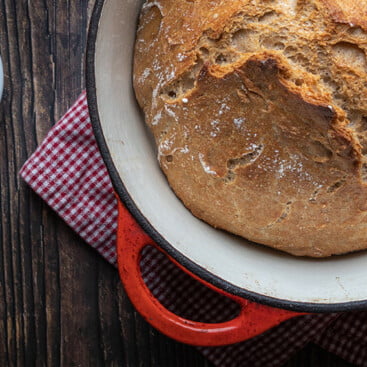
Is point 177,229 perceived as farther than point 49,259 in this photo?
No

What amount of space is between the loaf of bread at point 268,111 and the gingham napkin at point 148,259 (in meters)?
0.30

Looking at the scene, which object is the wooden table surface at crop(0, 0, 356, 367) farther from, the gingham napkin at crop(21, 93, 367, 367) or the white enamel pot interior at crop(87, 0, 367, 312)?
the white enamel pot interior at crop(87, 0, 367, 312)

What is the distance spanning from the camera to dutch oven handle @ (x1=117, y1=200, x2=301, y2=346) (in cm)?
108

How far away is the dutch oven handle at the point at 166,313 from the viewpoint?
1.08 m

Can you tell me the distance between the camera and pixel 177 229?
43.2 inches

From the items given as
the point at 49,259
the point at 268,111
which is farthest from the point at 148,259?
the point at 268,111

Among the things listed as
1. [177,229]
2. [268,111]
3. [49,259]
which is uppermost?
[268,111]

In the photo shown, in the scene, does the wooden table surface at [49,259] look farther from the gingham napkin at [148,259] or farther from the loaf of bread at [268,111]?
the loaf of bread at [268,111]

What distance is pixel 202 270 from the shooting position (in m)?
1.01

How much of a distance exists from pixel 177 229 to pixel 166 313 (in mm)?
168

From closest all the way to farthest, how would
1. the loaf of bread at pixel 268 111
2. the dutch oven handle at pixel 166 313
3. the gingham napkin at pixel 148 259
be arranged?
the loaf of bread at pixel 268 111
the dutch oven handle at pixel 166 313
the gingham napkin at pixel 148 259

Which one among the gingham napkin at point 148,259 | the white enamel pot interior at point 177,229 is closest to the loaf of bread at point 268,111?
the white enamel pot interior at point 177,229

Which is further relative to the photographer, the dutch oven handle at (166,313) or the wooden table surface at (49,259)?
the wooden table surface at (49,259)

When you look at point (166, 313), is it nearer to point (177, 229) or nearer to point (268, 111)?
point (177, 229)
